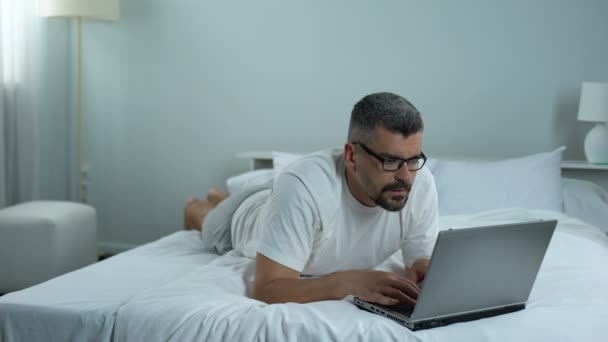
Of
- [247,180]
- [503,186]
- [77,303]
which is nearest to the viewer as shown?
[77,303]

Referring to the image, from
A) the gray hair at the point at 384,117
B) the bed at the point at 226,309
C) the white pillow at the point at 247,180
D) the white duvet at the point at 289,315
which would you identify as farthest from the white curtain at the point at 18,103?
the gray hair at the point at 384,117

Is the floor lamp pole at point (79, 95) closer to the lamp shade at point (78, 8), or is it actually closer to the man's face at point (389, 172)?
the lamp shade at point (78, 8)

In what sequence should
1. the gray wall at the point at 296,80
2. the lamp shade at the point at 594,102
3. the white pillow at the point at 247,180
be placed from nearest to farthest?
the lamp shade at the point at 594,102, the white pillow at the point at 247,180, the gray wall at the point at 296,80

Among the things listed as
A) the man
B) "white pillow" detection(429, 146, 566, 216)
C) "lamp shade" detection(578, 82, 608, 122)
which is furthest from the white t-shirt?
"lamp shade" detection(578, 82, 608, 122)

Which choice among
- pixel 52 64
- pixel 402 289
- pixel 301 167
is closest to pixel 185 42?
pixel 52 64

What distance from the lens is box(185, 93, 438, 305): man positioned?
173cm

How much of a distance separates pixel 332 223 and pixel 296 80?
200 centimetres

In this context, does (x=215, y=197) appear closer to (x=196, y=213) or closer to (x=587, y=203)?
(x=196, y=213)

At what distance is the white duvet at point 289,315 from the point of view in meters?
1.56

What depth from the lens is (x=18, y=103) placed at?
12.2 feet

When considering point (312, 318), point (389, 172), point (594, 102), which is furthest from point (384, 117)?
point (594, 102)

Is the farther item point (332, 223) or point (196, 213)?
point (196, 213)

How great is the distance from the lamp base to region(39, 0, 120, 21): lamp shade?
2.46 metres

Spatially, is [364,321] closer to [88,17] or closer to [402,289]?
[402,289]
